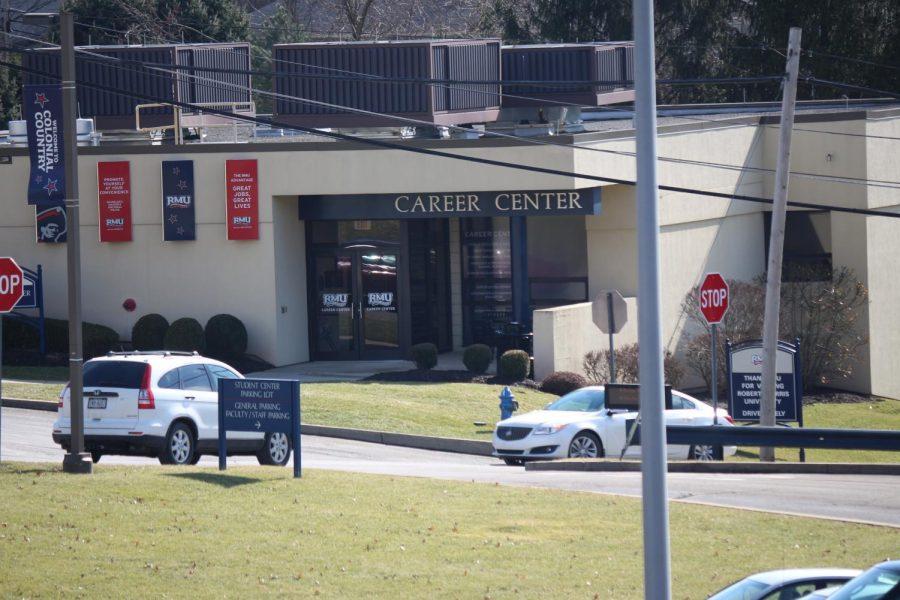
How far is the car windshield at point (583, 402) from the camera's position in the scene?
2216cm

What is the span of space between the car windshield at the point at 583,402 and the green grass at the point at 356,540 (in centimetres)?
680

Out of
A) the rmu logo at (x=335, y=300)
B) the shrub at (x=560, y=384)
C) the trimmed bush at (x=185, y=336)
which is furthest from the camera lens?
the rmu logo at (x=335, y=300)

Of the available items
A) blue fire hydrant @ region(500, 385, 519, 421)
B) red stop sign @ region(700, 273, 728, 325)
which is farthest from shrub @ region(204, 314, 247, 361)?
red stop sign @ region(700, 273, 728, 325)

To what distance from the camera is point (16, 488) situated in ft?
46.2

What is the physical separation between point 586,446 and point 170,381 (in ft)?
23.0

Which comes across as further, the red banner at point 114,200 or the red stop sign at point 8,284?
the red banner at point 114,200

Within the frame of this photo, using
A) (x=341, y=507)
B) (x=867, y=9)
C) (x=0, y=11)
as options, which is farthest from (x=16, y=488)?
(x=867, y=9)

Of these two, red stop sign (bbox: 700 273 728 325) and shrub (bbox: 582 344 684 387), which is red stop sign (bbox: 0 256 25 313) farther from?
shrub (bbox: 582 344 684 387)

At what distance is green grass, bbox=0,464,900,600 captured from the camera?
10961mm

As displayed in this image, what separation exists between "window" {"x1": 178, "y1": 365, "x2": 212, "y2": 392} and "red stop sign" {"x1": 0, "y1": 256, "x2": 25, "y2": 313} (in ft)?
8.22

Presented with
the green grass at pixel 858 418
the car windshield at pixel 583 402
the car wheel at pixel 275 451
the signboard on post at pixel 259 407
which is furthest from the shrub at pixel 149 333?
the signboard on post at pixel 259 407

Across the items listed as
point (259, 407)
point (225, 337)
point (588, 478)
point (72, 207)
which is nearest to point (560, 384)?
point (225, 337)

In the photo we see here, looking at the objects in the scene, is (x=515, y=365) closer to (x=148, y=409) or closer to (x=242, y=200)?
(x=242, y=200)

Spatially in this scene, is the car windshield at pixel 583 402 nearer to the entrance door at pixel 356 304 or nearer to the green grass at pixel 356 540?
the green grass at pixel 356 540
